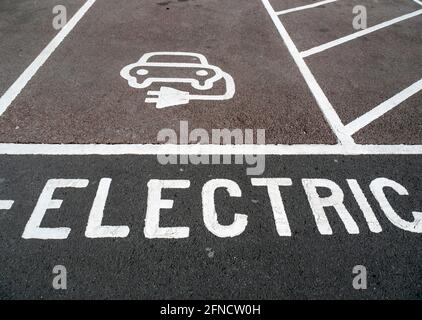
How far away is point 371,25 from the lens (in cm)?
841

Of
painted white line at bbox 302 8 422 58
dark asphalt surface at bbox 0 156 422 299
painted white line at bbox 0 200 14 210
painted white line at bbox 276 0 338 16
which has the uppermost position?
painted white line at bbox 276 0 338 16

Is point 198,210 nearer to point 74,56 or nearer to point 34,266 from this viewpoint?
point 34,266

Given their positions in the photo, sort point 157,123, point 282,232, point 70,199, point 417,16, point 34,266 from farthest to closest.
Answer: point 417,16 < point 157,123 < point 70,199 < point 282,232 < point 34,266

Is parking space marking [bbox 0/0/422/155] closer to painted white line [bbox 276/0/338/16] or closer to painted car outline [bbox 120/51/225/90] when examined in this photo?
painted car outline [bbox 120/51/225/90]

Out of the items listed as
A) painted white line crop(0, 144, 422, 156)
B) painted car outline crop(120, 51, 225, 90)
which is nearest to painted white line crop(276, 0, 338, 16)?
painted car outline crop(120, 51, 225, 90)

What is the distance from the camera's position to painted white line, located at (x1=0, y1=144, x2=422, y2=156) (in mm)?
4453

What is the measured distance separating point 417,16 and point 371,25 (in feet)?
5.30

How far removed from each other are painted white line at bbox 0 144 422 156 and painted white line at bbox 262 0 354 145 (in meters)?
0.26

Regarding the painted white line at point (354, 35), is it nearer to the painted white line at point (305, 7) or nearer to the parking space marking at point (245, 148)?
the painted white line at point (305, 7)

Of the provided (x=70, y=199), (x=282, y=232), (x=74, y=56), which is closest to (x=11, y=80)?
(x=74, y=56)

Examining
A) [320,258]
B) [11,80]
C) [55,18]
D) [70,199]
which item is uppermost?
[55,18]

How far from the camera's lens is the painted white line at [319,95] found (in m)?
4.93

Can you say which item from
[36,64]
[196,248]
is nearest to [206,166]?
[196,248]

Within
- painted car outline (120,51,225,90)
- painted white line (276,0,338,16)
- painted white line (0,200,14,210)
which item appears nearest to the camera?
painted white line (0,200,14,210)
